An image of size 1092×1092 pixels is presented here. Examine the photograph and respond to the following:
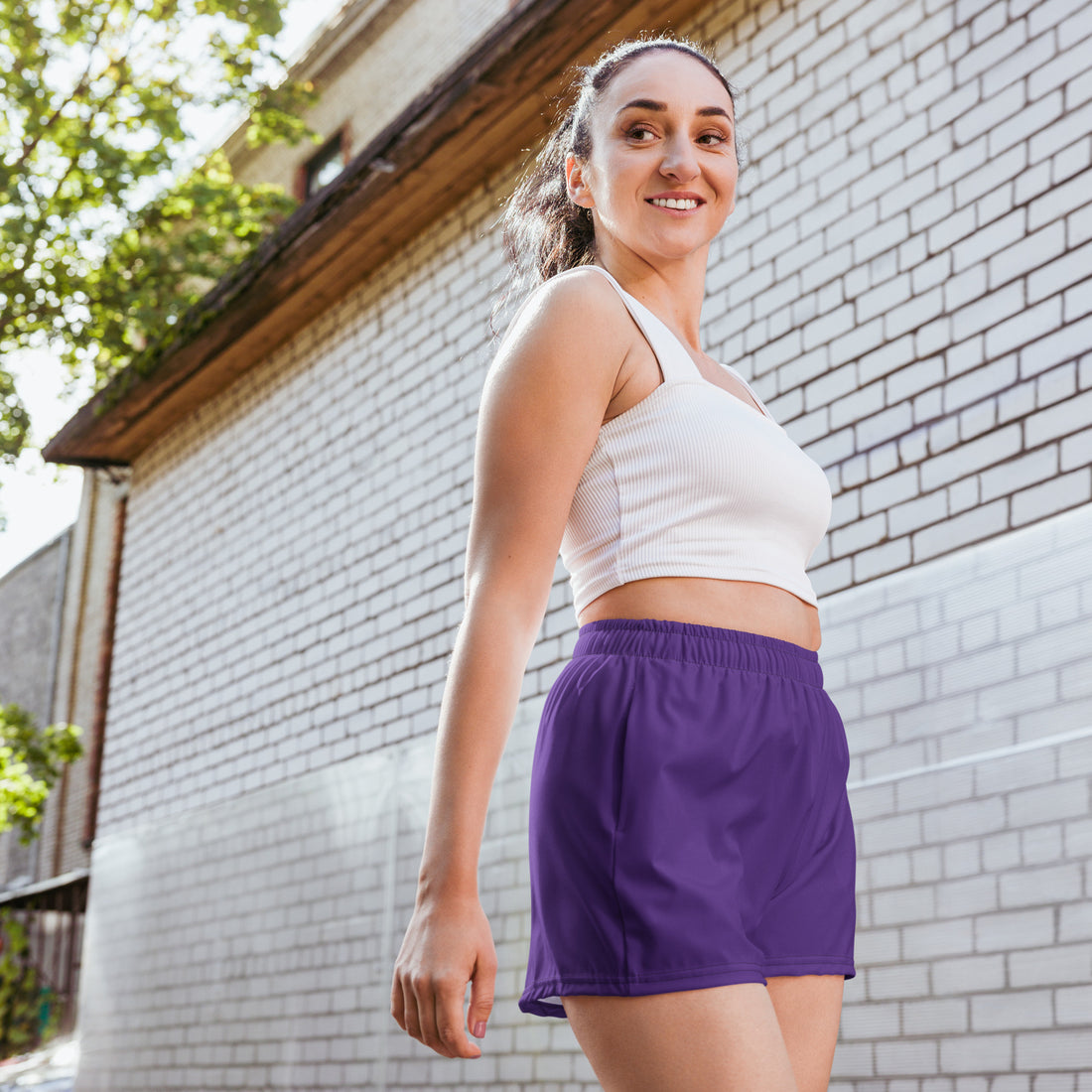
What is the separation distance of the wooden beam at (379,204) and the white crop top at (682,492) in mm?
3519

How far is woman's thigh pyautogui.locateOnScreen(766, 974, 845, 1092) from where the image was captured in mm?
1580

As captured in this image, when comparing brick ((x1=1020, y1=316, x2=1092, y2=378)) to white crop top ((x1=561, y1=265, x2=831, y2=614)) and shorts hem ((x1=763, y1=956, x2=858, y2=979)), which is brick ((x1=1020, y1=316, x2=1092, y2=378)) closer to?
white crop top ((x1=561, y1=265, x2=831, y2=614))

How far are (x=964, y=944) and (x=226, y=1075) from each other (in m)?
5.17

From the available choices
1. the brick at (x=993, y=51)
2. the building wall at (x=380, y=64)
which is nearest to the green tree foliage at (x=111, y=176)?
the building wall at (x=380, y=64)

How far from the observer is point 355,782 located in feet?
23.9

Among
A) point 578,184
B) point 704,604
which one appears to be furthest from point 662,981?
point 578,184

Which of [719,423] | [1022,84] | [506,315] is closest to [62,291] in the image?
[506,315]

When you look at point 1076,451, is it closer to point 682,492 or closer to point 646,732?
point 682,492

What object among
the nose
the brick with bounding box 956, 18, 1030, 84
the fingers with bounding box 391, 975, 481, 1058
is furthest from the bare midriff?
the brick with bounding box 956, 18, 1030, 84

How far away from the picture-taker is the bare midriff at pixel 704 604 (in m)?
1.61

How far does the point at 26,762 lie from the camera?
11695 millimetres

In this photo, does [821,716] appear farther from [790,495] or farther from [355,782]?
[355,782]

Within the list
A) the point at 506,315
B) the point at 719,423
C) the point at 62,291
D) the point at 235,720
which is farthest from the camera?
the point at 62,291

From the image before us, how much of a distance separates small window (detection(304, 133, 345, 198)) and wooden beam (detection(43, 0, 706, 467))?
2980 millimetres
